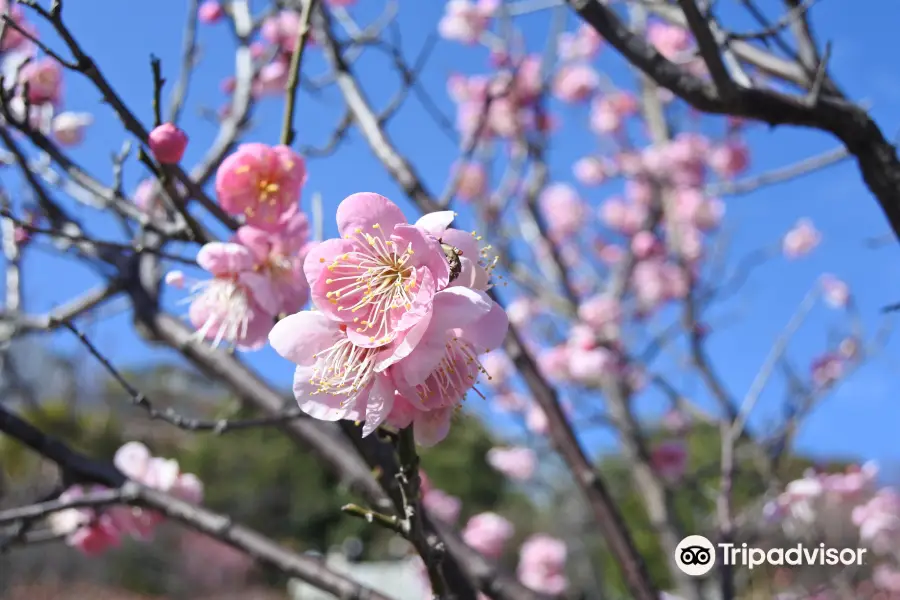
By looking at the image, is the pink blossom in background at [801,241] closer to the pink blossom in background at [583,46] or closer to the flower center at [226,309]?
the pink blossom in background at [583,46]

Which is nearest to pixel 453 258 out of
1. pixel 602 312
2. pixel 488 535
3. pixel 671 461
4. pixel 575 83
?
pixel 671 461

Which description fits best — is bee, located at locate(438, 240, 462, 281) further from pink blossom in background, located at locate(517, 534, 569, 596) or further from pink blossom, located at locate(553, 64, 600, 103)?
pink blossom, located at locate(553, 64, 600, 103)

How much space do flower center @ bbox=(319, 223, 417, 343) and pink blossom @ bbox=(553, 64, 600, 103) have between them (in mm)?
4266

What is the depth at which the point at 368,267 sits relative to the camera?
2.52ft

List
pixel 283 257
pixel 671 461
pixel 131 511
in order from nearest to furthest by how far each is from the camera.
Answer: pixel 283 257 → pixel 131 511 → pixel 671 461

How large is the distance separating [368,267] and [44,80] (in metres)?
1.42

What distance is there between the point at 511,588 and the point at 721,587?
1.73 ft

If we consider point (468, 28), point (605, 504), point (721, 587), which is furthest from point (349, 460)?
point (468, 28)

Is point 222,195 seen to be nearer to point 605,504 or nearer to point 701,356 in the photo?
point 605,504

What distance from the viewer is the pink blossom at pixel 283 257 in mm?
1010

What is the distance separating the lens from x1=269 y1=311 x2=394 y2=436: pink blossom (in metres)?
0.73

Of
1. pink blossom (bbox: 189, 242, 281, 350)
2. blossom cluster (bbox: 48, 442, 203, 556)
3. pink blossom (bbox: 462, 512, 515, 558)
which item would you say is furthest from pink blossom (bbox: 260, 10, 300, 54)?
pink blossom (bbox: 462, 512, 515, 558)

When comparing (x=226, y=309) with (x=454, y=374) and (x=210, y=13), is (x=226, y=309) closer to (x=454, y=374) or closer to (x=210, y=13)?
(x=454, y=374)

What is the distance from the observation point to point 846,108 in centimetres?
120
